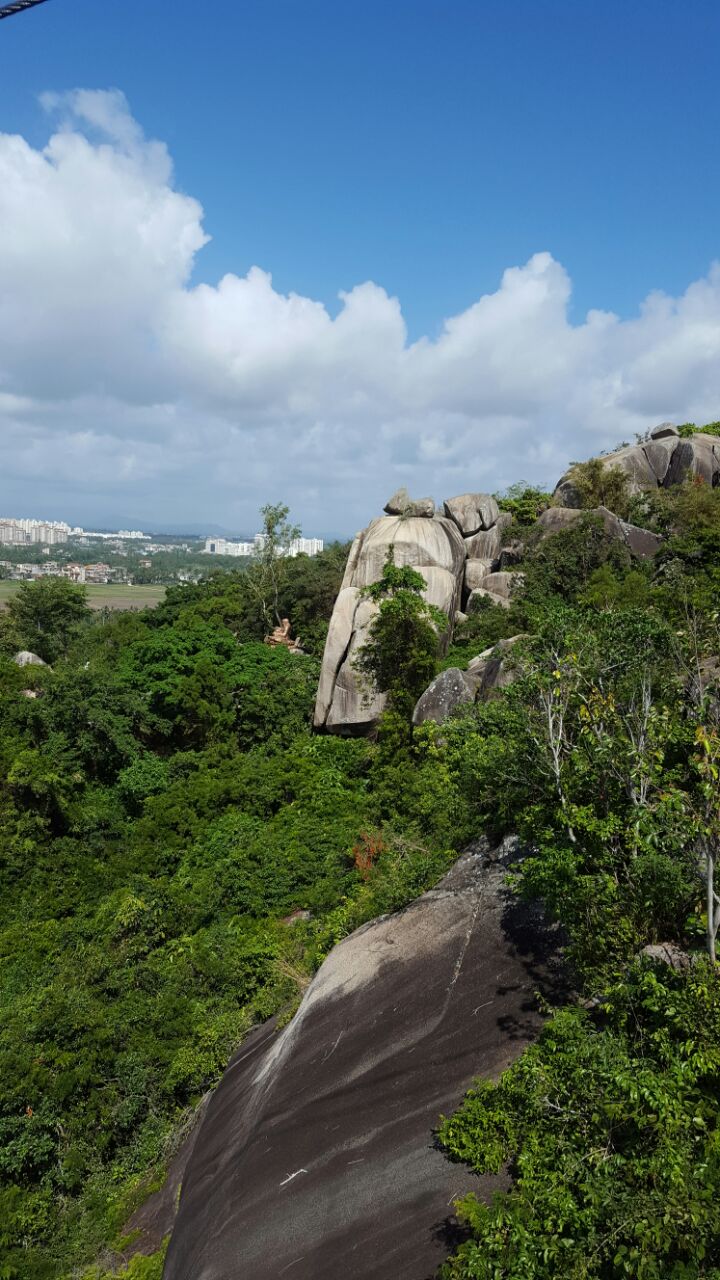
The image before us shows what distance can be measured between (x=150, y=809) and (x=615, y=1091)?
1512cm

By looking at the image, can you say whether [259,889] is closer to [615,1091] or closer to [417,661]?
[417,661]

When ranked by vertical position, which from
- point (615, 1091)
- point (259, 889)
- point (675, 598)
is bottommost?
point (259, 889)

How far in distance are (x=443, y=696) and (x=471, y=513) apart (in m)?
15.9

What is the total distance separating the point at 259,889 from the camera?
14633mm

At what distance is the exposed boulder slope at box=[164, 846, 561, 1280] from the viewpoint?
6141mm

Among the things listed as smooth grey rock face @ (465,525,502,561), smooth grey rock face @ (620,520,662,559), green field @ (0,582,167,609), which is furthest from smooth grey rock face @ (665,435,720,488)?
green field @ (0,582,167,609)

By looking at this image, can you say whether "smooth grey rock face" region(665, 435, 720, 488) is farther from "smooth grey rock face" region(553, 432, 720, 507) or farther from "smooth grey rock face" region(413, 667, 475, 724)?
"smooth grey rock face" region(413, 667, 475, 724)

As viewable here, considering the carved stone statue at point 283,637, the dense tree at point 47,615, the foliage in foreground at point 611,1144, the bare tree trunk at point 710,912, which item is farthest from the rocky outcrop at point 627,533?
the dense tree at point 47,615

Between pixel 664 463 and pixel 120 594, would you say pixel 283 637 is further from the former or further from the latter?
pixel 120 594

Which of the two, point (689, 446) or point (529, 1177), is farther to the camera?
point (689, 446)

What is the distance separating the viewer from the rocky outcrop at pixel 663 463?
98.4 feet

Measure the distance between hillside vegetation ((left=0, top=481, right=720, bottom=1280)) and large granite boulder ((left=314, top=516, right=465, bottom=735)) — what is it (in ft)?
2.74

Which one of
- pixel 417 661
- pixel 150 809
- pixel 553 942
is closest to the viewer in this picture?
pixel 553 942

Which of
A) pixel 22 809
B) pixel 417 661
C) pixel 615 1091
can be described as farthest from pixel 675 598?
pixel 22 809
